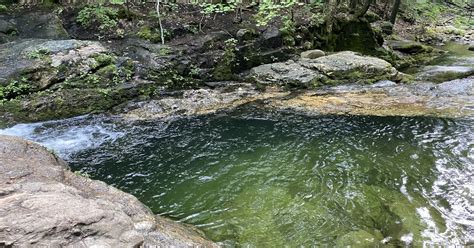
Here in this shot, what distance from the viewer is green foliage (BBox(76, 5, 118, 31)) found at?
1555 centimetres

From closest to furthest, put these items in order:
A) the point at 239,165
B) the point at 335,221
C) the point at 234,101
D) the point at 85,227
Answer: the point at 85,227
the point at 335,221
the point at 239,165
the point at 234,101

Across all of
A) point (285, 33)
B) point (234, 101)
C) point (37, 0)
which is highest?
point (37, 0)

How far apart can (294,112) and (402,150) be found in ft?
12.2

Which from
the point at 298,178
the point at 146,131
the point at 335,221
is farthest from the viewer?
the point at 146,131

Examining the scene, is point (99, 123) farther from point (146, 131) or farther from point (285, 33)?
point (285, 33)

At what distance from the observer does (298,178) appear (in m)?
→ 7.21

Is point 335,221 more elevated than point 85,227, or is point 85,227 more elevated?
point 85,227

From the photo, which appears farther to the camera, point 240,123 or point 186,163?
point 240,123

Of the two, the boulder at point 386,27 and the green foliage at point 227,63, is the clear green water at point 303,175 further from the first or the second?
the boulder at point 386,27

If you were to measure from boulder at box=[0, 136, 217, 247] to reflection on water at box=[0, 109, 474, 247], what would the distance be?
1.32 metres

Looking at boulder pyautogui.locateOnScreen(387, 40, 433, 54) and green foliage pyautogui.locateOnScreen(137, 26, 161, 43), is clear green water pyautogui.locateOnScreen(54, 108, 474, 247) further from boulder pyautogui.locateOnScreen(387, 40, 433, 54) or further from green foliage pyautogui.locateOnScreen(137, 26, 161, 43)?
boulder pyautogui.locateOnScreen(387, 40, 433, 54)

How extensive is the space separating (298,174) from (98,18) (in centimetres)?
1233

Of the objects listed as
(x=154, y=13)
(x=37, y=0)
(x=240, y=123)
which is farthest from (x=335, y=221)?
(x=37, y=0)

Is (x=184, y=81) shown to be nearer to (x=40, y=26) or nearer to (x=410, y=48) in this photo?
(x=40, y=26)
